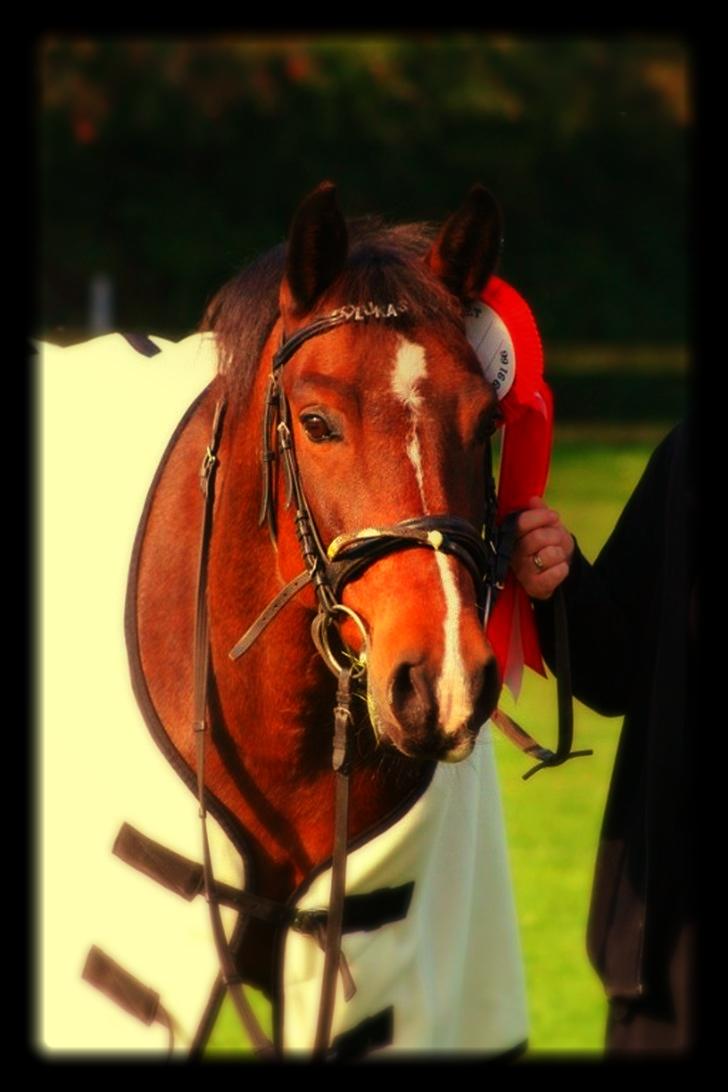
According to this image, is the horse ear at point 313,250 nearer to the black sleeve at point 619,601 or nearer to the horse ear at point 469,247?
the horse ear at point 469,247

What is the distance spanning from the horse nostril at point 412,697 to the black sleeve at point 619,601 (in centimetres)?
72

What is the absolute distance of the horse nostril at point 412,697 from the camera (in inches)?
103

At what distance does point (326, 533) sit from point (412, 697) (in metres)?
0.38

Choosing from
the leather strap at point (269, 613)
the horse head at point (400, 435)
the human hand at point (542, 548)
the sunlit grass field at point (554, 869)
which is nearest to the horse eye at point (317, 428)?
the horse head at point (400, 435)

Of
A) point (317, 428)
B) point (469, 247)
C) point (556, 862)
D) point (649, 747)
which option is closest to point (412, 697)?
point (317, 428)

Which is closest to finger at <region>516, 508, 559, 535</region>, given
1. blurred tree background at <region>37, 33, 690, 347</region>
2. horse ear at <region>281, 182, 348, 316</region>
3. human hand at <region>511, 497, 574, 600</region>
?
human hand at <region>511, 497, 574, 600</region>

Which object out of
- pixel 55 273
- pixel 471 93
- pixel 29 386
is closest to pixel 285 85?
pixel 471 93

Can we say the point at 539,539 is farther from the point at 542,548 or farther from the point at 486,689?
the point at 486,689

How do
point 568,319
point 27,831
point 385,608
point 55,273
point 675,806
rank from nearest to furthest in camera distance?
point 385,608 → point 675,806 → point 27,831 → point 55,273 → point 568,319

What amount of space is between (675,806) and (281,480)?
88 cm

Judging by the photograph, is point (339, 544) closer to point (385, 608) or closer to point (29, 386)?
point (385, 608)

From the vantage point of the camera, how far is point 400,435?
279cm

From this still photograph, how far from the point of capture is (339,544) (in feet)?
9.29

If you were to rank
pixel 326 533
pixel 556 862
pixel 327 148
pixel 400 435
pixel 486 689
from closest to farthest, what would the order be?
pixel 486 689, pixel 400 435, pixel 326 533, pixel 556 862, pixel 327 148
